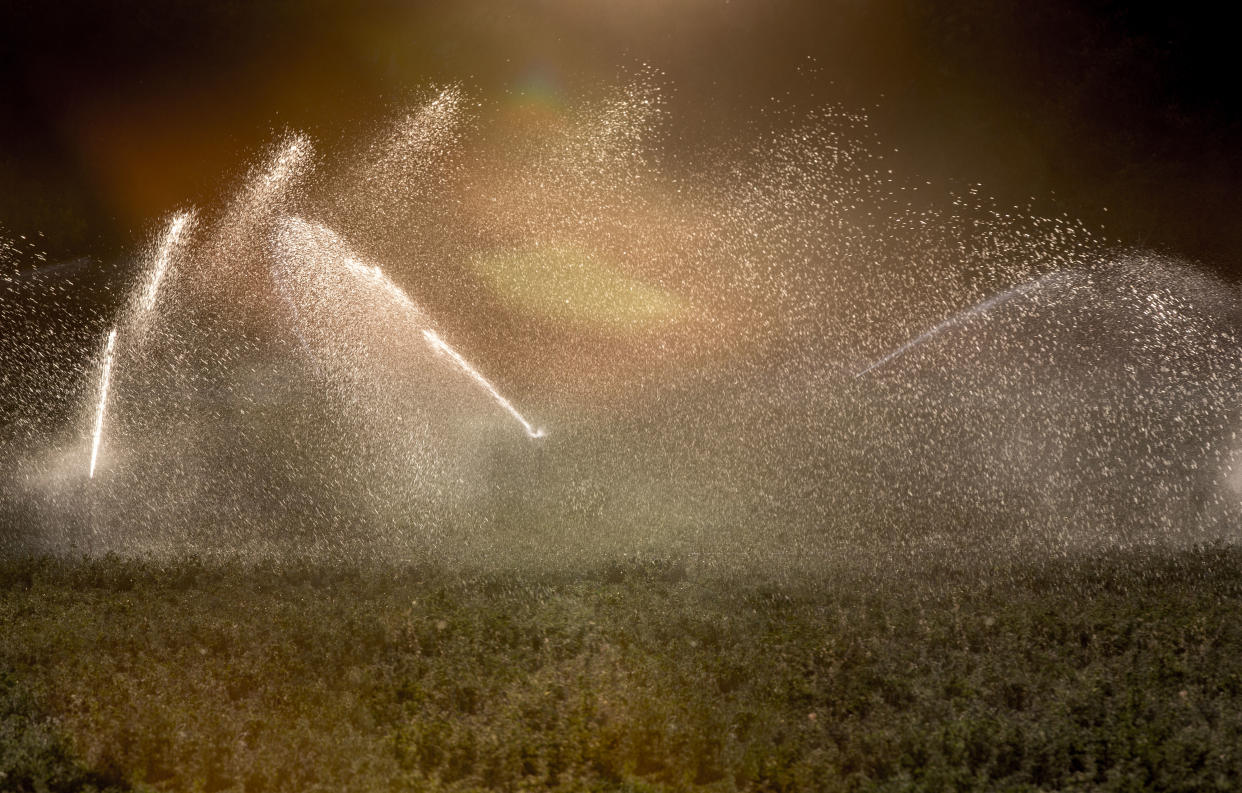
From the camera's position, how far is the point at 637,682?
604 cm

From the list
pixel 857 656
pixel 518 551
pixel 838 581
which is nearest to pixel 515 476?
pixel 518 551

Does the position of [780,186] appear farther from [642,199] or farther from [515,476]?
[515,476]

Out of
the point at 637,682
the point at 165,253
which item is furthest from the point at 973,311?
the point at 165,253

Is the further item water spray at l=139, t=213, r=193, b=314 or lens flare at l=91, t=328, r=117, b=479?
water spray at l=139, t=213, r=193, b=314

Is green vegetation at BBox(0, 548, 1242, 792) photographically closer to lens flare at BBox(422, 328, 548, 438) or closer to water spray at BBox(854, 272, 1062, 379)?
lens flare at BBox(422, 328, 548, 438)

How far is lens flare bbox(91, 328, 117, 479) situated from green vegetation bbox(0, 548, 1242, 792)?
4.56 metres

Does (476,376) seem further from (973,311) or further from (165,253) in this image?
(165,253)

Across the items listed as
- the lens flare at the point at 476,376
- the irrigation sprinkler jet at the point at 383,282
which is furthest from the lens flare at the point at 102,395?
the lens flare at the point at 476,376

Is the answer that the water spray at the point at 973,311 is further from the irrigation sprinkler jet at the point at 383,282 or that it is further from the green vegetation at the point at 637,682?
the green vegetation at the point at 637,682

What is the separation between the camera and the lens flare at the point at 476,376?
13.0m

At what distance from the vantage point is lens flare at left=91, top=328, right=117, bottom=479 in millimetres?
12812

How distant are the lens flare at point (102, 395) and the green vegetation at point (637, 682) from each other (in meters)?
4.56

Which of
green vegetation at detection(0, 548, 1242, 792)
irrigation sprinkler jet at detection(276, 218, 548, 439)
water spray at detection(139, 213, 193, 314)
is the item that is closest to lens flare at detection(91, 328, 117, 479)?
water spray at detection(139, 213, 193, 314)

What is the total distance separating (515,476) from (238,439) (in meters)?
3.57
